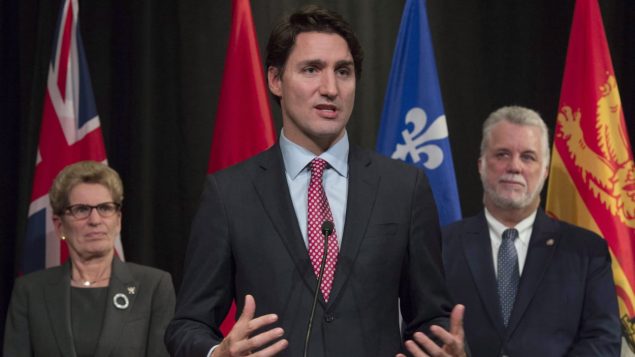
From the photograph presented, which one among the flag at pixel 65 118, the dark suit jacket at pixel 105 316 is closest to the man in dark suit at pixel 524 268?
the dark suit jacket at pixel 105 316

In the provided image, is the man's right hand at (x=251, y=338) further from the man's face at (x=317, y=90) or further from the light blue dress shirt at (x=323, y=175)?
the man's face at (x=317, y=90)

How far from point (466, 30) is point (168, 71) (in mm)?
1516

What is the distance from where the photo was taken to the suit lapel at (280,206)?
1.81 meters

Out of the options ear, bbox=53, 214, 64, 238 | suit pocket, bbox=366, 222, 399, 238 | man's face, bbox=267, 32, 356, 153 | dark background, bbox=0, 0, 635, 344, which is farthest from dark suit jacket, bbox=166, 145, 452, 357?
dark background, bbox=0, 0, 635, 344

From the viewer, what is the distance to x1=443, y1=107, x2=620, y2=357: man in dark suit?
10.2 feet

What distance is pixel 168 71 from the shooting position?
4398 millimetres

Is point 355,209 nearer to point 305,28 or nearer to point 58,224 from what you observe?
point 305,28

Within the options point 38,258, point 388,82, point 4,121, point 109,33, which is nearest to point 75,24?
point 109,33

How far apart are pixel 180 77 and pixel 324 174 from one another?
2.59 metres

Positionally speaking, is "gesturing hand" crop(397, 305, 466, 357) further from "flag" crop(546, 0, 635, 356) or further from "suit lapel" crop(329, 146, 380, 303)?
"flag" crop(546, 0, 635, 356)

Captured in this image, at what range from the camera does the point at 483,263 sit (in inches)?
129

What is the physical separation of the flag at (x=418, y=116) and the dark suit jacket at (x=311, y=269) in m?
1.98

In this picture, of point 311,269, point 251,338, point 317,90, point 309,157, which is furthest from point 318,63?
point 251,338

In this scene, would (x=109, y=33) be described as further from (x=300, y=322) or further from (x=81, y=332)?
(x=300, y=322)
